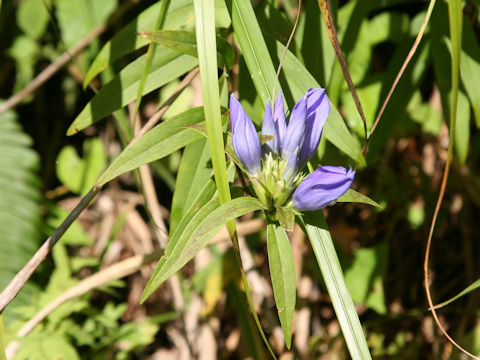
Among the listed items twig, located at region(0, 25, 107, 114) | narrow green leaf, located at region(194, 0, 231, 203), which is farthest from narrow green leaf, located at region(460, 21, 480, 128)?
twig, located at region(0, 25, 107, 114)

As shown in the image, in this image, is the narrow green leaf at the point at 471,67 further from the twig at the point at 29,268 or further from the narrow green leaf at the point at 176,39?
the twig at the point at 29,268

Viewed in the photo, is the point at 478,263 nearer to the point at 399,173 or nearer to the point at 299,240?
the point at 399,173

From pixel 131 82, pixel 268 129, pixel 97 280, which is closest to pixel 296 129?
pixel 268 129

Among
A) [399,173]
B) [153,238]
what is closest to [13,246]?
[153,238]

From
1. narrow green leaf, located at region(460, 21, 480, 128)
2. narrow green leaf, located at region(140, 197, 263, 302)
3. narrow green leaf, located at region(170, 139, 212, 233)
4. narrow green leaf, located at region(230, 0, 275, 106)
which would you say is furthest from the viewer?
narrow green leaf, located at region(460, 21, 480, 128)

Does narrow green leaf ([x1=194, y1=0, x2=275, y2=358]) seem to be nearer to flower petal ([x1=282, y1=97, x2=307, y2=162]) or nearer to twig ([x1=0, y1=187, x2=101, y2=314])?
flower petal ([x1=282, y1=97, x2=307, y2=162])

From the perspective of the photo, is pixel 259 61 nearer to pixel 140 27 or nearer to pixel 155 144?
→ pixel 155 144

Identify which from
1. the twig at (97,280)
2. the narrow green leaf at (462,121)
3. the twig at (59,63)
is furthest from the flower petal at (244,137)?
the twig at (59,63)
